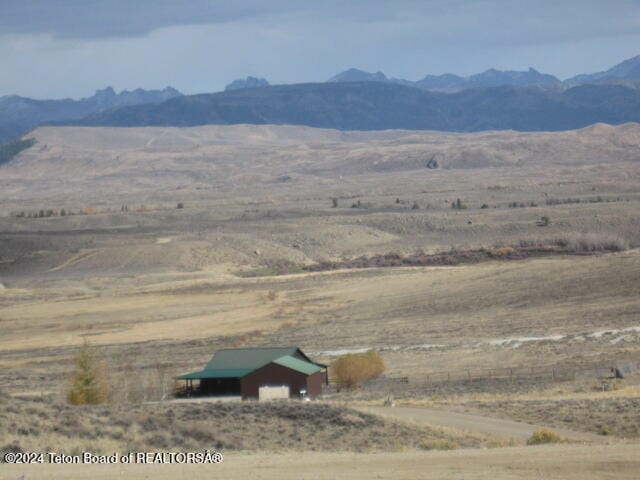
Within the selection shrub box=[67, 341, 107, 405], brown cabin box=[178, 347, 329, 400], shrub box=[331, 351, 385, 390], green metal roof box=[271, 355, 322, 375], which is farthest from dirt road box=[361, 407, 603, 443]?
shrub box=[331, 351, 385, 390]

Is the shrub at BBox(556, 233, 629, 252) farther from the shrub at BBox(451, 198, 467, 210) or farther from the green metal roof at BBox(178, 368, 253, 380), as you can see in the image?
the green metal roof at BBox(178, 368, 253, 380)

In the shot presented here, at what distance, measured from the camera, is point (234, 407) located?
101 ft

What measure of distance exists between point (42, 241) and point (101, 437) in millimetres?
83475

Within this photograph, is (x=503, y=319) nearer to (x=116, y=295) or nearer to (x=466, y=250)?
(x=116, y=295)

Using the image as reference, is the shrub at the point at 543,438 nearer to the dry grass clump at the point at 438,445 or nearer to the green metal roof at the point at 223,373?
the dry grass clump at the point at 438,445

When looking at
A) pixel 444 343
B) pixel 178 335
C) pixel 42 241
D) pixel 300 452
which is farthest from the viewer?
pixel 42 241

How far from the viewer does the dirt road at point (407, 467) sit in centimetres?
2075

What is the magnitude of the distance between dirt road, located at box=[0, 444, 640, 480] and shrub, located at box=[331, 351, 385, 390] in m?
19.4

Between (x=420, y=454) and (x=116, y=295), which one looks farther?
(x=116, y=295)

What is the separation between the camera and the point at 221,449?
25609mm

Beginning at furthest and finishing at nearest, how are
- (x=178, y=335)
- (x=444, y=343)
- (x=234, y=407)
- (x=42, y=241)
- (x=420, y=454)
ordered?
(x=42, y=241), (x=178, y=335), (x=444, y=343), (x=234, y=407), (x=420, y=454)

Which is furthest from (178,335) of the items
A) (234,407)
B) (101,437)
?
(101,437)

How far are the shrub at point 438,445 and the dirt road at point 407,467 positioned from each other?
5.60ft

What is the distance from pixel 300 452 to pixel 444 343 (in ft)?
98.0
